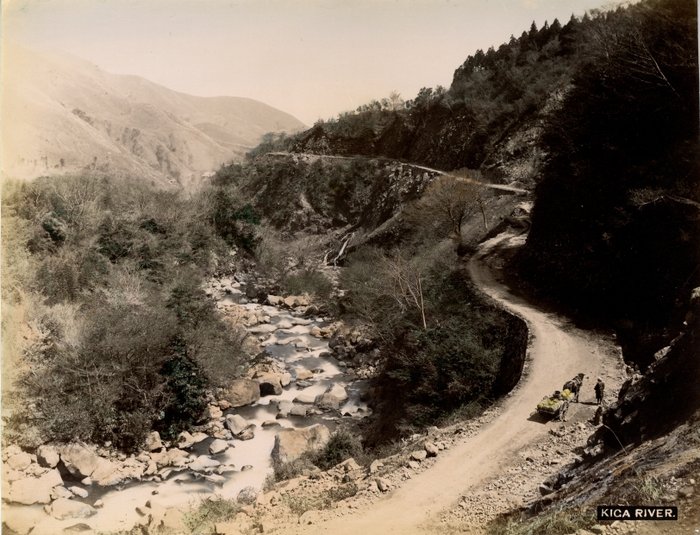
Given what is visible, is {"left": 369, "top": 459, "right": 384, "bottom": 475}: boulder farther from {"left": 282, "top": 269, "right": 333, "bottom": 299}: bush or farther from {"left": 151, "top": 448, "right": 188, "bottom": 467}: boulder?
{"left": 282, "top": 269, "right": 333, "bottom": 299}: bush

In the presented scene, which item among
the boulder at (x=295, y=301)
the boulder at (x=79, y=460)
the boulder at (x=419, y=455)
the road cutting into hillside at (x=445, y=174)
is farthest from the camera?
the boulder at (x=295, y=301)

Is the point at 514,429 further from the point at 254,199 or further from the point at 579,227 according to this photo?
the point at 254,199

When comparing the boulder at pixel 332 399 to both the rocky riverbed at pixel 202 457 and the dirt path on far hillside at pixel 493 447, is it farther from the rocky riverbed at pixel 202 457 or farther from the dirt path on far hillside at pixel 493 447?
the dirt path on far hillside at pixel 493 447

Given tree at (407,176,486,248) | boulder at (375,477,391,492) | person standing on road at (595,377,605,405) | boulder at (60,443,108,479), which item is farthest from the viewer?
tree at (407,176,486,248)

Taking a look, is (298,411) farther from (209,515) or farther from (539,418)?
(539,418)

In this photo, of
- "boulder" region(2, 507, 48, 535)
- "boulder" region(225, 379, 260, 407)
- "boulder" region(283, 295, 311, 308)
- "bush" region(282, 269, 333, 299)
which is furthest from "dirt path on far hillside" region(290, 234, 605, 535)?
"bush" region(282, 269, 333, 299)

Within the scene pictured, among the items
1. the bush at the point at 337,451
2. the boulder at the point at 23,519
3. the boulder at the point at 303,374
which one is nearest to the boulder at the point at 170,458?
the boulder at the point at 23,519

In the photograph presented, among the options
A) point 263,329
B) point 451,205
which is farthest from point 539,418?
point 451,205
